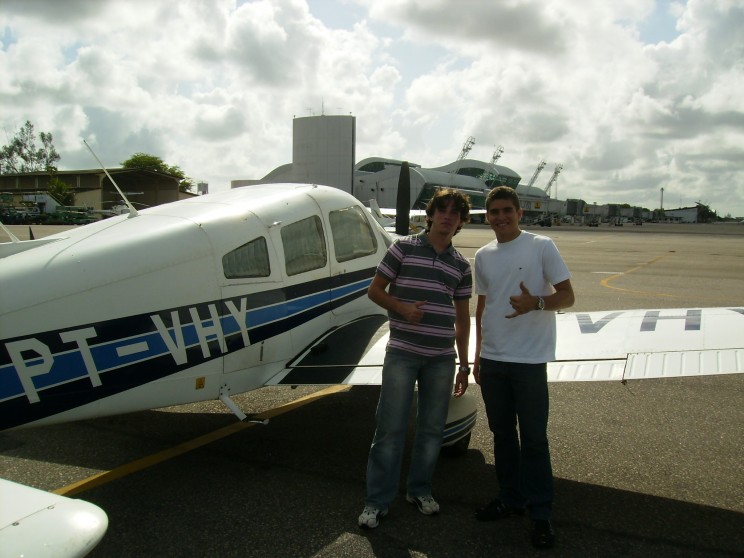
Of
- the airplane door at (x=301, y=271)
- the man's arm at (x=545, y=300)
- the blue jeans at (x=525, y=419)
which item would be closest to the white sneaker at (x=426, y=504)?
the blue jeans at (x=525, y=419)

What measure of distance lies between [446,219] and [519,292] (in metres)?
0.57

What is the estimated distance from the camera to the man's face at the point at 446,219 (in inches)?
130

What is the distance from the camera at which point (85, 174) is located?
7600 cm

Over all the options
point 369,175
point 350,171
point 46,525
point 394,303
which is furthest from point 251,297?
point 369,175

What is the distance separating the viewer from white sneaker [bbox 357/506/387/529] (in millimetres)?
3271

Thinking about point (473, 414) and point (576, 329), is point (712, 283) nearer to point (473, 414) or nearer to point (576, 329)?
point (576, 329)

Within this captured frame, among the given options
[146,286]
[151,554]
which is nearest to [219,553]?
[151,554]

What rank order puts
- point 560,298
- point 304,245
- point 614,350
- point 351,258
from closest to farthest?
1. point 560,298
2. point 614,350
3. point 304,245
4. point 351,258

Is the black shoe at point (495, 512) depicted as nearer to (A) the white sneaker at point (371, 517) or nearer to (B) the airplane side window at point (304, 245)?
Answer: (A) the white sneaker at point (371, 517)

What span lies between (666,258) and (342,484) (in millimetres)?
24313

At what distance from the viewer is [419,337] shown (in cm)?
326

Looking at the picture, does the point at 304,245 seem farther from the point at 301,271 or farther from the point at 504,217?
the point at 504,217

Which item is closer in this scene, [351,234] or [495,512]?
[495,512]

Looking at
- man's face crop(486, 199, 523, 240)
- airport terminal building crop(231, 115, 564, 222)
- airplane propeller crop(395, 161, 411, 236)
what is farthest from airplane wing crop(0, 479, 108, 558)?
airport terminal building crop(231, 115, 564, 222)
